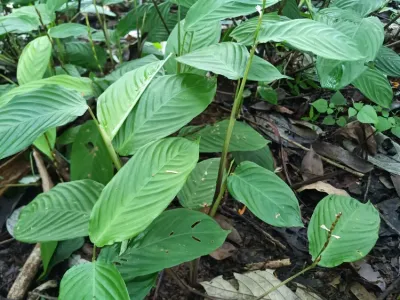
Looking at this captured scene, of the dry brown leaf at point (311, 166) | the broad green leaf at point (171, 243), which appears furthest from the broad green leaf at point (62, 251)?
the dry brown leaf at point (311, 166)

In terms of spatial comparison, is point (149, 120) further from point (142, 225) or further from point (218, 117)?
point (218, 117)

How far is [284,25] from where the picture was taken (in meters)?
0.91

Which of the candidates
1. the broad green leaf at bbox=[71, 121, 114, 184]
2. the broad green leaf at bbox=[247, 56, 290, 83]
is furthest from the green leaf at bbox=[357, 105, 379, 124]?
the broad green leaf at bbox=[71, 121, 114, 184]

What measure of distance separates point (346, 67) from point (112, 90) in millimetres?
582

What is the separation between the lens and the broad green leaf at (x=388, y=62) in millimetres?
1266

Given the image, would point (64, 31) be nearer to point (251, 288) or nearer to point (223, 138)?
point (223, 138)

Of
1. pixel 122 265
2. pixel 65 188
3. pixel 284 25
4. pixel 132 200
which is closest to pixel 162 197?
pixel 132 200

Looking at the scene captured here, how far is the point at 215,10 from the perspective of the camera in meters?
0.89

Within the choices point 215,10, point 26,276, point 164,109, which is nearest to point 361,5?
point 215,10

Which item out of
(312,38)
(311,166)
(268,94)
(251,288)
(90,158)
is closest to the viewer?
(312,38)

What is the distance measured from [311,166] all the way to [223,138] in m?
0.47

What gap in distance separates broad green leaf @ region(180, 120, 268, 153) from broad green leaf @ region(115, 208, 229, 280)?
11.1 inches

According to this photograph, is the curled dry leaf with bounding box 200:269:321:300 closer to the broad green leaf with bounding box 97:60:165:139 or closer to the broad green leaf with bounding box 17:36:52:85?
the broad green leaf with bounding box 97:60:165:139

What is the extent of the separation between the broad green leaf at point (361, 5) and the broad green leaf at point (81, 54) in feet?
3.24
